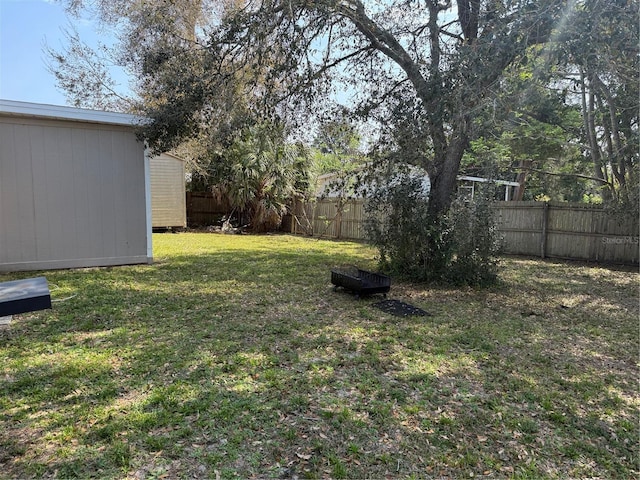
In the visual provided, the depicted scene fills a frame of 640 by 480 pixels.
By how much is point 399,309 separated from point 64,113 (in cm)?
631

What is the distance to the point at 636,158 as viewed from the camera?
8.43 meters

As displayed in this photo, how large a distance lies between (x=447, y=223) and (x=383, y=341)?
9.77 feet

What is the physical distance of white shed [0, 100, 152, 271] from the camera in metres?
6.45

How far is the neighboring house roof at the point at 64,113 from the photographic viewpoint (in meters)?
6.20

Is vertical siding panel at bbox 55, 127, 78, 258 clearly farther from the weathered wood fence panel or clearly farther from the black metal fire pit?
the weathered wood fence panel

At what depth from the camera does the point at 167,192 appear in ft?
47.9

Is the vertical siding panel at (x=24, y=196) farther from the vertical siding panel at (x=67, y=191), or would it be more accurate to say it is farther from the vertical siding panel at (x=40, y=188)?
the vertical siding panel at (x=67, y=191)

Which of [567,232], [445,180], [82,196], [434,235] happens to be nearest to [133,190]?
[82,196]

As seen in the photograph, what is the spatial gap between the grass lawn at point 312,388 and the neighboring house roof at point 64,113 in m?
3.04

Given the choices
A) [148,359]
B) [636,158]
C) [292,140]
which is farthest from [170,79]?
[636,158]

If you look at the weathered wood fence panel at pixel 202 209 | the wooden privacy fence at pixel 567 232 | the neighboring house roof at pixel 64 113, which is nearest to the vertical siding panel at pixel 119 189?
the neighboring house roof at pixel 64 113

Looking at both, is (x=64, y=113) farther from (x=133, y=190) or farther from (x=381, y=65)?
(x=381, y=65)

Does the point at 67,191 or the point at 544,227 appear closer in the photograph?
the point at 67,191

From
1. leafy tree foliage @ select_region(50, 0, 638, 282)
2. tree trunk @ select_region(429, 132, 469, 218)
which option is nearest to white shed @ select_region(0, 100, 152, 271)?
leafy tree foliage @ select_region(50, 0, 638, 282)
